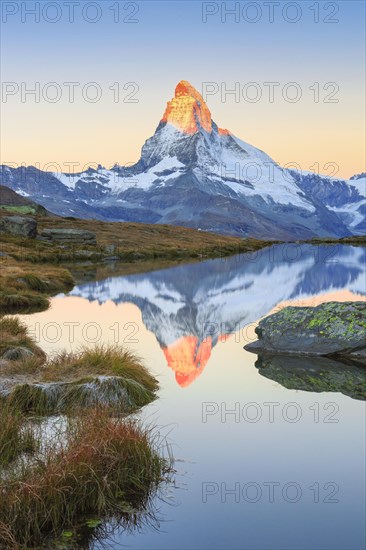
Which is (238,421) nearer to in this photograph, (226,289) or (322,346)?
(322,346)

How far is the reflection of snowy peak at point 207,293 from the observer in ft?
98.7

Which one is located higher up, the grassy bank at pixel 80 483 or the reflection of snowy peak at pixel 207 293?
the reflection of snowy peak at pixel 207 293

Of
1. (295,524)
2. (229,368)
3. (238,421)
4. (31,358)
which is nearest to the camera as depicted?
(295,524)

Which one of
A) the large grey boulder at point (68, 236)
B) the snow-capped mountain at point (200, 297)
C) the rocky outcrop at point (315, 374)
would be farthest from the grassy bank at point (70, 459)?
the large grey boulder at point (68, 236)

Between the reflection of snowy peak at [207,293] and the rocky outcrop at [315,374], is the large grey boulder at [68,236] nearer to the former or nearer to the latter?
the reflection of snowy peak at [207,293]

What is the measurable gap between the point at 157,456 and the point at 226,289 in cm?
3854

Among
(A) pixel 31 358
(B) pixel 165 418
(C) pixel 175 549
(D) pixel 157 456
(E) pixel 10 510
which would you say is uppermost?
(A) pixel 31 358

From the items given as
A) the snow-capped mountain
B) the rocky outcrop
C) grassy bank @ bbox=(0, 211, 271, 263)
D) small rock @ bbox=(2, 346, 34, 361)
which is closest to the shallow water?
the snow-capped mountain

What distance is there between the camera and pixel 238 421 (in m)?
13.6

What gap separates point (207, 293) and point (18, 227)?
59.6 metres

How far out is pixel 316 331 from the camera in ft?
69.9

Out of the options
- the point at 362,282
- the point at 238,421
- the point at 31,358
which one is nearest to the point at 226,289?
→ the point at 362,282

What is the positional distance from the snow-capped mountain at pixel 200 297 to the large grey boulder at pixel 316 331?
2.44 m

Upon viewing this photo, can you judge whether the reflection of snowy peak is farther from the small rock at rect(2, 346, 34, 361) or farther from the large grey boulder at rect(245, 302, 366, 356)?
the small rock at rect(2, 346, 34, 361)
